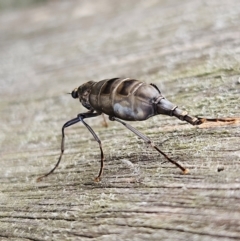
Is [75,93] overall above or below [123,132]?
above

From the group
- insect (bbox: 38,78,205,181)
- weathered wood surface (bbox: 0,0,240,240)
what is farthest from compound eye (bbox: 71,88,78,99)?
insect (bbox: 38,78,205,181)

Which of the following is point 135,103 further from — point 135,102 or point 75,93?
point 75,93

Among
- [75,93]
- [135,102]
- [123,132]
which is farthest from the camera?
[75,93]

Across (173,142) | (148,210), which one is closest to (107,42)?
(173,142)

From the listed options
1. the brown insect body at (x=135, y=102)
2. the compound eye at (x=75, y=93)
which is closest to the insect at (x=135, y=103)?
the brown insect body at (x=135, y=102)

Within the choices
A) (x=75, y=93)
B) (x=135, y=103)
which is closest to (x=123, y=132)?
(x=135, y=103)

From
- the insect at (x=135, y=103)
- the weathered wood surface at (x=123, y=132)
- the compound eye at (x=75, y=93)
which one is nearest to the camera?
the weathered wood surface at (x=123, y=132)

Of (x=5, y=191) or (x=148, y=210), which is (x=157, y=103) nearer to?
(x=148, y=210)

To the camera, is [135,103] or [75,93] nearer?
[135,103]

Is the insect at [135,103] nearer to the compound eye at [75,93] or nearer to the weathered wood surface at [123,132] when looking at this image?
the weathered wood surface at [123,132]
